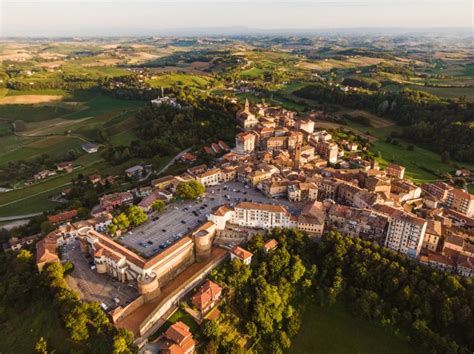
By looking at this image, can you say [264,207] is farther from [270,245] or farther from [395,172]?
[395,172]

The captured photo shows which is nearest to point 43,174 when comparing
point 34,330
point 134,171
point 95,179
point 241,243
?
point 95,179

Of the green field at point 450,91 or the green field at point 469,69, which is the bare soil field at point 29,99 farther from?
the green field at point 469,69

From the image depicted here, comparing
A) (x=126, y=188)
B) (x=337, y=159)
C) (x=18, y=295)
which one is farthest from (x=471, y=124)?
(x=18, y=295)

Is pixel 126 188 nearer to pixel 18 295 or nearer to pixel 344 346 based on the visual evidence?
pixel 18 295

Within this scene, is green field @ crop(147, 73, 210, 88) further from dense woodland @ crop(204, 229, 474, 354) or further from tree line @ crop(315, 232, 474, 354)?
tree line @ crop(315, 232, 474, 354)

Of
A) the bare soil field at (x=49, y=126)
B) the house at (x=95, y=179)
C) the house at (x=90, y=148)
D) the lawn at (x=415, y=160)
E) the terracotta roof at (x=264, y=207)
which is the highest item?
the terracotta roof at (x=264, y=207)

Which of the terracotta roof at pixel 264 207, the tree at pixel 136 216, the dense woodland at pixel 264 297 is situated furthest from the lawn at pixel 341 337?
the tree at pixel 136 216

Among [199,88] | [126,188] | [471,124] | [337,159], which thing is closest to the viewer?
[126,188]
